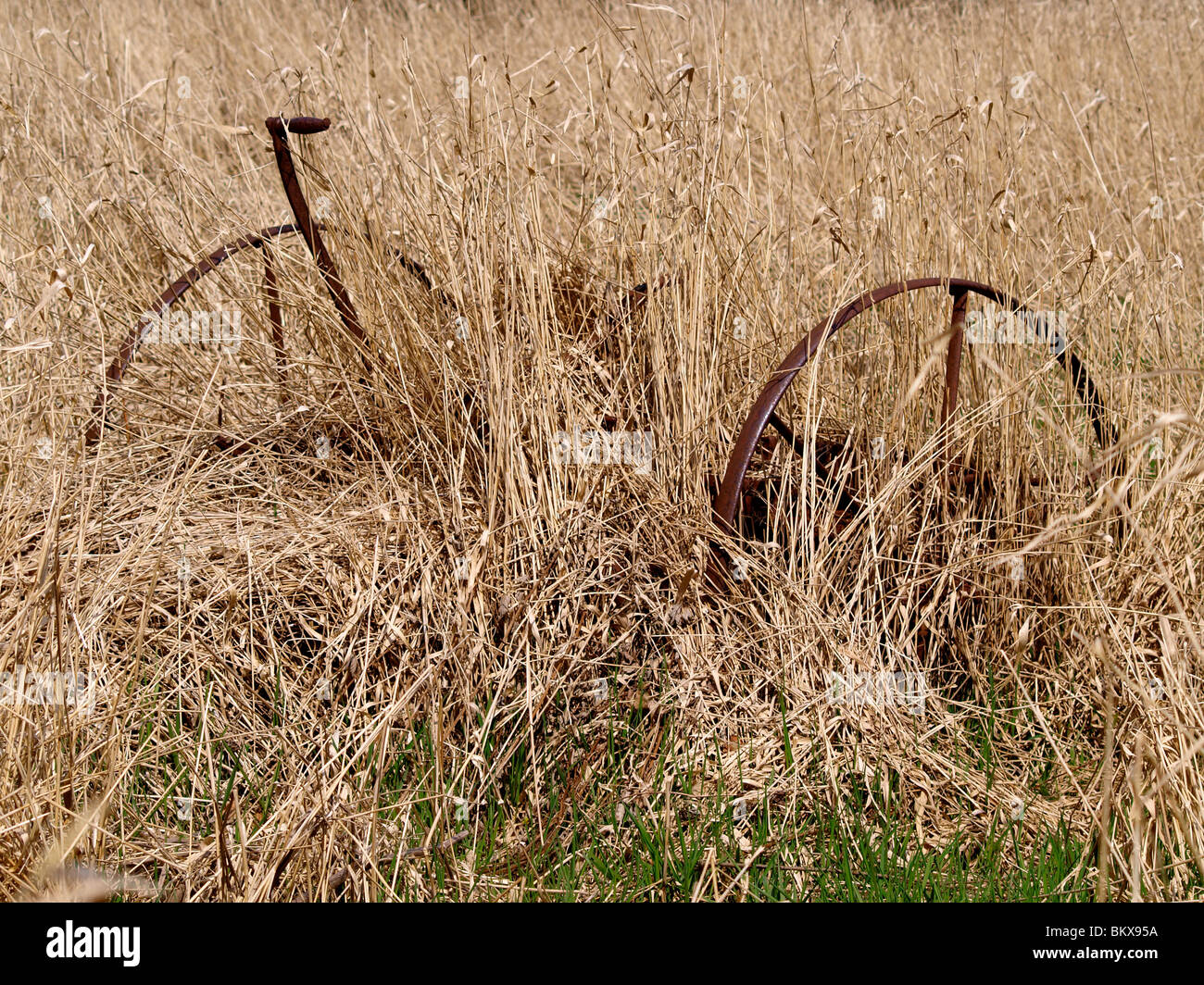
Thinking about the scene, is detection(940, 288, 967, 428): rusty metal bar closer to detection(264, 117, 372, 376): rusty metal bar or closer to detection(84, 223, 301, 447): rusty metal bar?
detection(264, 117, 372, 376): rusty metal bar

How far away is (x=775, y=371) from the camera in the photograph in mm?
1935

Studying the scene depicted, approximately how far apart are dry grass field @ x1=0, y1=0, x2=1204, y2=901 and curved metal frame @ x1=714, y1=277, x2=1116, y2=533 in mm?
43

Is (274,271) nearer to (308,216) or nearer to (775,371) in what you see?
(308,216)

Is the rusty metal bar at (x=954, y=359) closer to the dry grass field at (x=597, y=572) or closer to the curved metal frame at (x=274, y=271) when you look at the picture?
the dry grass field at (x=597, y=572)

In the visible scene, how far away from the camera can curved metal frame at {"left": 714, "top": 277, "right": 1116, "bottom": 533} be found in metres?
1.75

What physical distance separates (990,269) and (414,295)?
1.26m

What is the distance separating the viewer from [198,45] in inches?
211

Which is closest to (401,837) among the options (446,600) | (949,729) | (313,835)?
(313,835)

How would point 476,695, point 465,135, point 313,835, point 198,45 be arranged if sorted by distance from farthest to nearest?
point 198,45
point 465,135
point 476,695
point 313,835

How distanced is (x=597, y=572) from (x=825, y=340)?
619mm

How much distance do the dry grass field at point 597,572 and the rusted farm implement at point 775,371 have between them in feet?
0.12

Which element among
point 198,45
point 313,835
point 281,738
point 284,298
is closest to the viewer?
point 313,835

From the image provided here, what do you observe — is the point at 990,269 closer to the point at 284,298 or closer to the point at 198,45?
the point at 284,298

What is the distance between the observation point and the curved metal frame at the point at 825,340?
1749mm
